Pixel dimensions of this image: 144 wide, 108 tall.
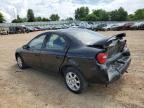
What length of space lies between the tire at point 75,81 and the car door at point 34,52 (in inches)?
53.5

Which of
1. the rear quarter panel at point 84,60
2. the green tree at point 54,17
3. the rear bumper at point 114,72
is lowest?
the rear bumper at point 114,72

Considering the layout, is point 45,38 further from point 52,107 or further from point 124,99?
point 124,99

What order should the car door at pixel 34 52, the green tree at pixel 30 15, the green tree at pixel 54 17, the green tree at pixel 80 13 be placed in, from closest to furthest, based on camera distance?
the car door at pixel 34 52 → the green tree at pixel 30 15 → the green tree at pixel 80 13 → the green tree at pixel 54 17

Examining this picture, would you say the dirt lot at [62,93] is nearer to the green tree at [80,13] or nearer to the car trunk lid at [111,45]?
the car trunk lid at [111,45]

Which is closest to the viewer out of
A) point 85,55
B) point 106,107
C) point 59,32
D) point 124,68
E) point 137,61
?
point 106,107

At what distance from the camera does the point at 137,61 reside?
25.1 ft

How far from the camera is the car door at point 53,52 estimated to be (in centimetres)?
536

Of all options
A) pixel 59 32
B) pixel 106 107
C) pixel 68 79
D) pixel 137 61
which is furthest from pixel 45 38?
pixel 137 61

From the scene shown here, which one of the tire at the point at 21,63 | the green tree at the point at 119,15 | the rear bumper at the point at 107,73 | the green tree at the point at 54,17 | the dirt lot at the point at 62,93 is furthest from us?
the green tree at the point at 54,17

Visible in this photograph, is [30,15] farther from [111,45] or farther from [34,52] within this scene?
[111,45]

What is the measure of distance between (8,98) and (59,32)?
2165mm

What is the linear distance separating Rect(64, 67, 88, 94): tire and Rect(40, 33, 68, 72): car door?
39 cm

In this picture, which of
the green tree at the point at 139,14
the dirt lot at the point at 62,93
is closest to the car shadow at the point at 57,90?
the dirt lot at the point at 62,93

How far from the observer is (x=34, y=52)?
6.38 metres
